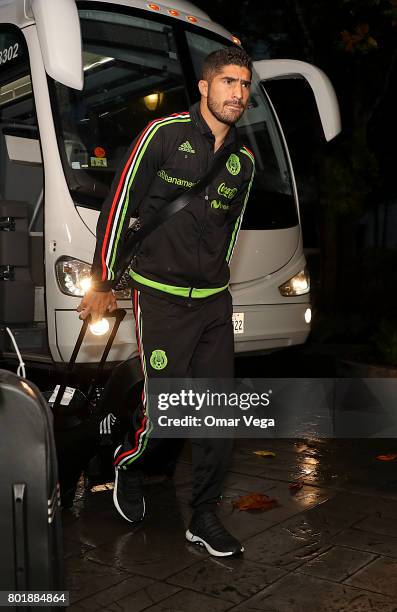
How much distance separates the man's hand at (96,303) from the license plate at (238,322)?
7.13ft

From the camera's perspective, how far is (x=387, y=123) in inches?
650

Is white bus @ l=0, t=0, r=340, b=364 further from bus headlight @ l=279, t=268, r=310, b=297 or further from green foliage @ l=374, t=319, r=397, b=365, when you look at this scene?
green foliage @ l=374, t=319, r=397, b=365

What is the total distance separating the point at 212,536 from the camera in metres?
4.16

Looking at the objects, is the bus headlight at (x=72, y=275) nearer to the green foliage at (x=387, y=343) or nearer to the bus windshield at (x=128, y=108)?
the bus windshield at (x=128, y=108)

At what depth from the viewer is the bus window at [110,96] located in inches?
227

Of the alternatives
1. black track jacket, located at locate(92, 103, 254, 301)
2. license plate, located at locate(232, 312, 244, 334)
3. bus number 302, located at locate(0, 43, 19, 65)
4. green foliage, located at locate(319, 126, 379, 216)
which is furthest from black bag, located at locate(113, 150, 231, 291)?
green foliage, located at locate(319, 126, 379, 216)

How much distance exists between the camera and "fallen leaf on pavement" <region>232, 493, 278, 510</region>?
4859 mm

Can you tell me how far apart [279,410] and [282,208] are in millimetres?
2063

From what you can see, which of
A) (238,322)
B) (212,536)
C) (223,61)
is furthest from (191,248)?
(238,322)

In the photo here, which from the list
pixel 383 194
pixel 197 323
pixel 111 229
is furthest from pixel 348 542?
pixel 383 194

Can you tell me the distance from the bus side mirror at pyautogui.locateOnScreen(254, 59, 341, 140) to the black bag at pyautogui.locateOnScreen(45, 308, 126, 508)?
9.04 feet

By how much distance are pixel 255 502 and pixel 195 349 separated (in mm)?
1127

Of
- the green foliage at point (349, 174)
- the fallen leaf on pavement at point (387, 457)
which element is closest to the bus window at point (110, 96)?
the fallen leaf on pavement at point (387, 457)

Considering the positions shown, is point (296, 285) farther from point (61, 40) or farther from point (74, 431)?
point (61, 40)
